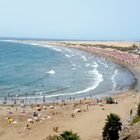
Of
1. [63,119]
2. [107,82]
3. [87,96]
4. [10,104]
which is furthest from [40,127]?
[107,82]

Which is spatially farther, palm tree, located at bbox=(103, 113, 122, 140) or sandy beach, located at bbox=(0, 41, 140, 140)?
sandy beach, located at bbox=(0, 41, 140, 140)

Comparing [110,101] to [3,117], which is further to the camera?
[110,101]

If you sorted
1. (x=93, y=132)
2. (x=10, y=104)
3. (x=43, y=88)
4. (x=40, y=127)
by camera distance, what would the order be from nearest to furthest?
(x=93, y=132) < (x=40, y=127) < (x=10, y=104) < (x=43, y=88)

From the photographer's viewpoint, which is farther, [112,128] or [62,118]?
[62,118]

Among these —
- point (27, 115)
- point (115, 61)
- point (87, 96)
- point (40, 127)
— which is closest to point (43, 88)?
point (87, 96)

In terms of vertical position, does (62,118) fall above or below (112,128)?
below

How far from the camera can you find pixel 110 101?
178 ft

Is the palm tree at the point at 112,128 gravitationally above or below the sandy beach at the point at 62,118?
above

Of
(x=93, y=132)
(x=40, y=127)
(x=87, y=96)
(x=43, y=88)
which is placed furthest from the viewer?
(x=43, y=88)

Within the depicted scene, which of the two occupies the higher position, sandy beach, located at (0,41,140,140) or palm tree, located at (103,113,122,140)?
palm tree, located at (103,113,122,140)

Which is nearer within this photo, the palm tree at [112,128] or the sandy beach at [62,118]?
the palm tree at [112,128]

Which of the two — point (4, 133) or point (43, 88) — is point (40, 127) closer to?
point (4, 133)

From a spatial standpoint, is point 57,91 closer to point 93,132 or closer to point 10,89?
point 10,89

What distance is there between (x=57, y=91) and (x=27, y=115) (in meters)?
17.4
